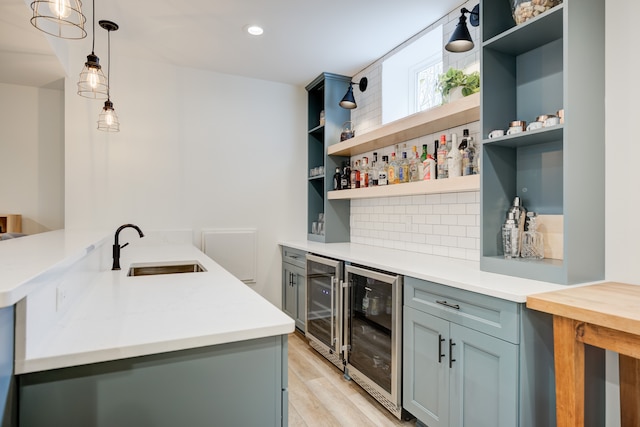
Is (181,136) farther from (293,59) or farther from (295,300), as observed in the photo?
(295,300)

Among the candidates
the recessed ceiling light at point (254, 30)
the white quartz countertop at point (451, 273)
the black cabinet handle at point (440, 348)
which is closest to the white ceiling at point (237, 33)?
the recessed ceiling light at point (254, 30)

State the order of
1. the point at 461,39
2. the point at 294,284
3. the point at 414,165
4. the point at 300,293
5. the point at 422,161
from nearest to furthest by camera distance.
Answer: the point at 461,39 → the point at 422,161 → the point at 414,165 → the point at 300,293 → the point at 294,284

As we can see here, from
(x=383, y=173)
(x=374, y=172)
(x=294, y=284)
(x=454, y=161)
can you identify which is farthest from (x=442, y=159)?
(x=294, y=284)

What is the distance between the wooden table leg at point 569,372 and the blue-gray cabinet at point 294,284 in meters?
2.25

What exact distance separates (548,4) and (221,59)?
8.60 feet

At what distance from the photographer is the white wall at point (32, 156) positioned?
3305mm

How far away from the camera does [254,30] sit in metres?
2.86

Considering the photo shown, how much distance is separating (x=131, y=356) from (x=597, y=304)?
153 centimetres

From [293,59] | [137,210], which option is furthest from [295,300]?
[293,59]

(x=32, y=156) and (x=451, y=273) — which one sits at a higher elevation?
(x=32, y=156)

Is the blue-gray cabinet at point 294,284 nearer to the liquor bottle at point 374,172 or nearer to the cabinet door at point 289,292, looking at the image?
the cabinet door at point 289,292

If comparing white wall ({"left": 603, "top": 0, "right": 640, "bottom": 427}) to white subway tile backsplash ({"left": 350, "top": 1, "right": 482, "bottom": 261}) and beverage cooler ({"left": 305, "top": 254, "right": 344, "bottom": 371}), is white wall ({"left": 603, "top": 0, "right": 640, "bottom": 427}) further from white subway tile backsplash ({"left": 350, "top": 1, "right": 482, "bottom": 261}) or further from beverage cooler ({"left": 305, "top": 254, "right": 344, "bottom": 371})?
beverage cooler ({"left": 305, "top": 254, "right": 344, "bottom": 371})

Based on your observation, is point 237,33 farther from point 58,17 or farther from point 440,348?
point 440,348

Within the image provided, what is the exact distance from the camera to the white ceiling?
248cm
